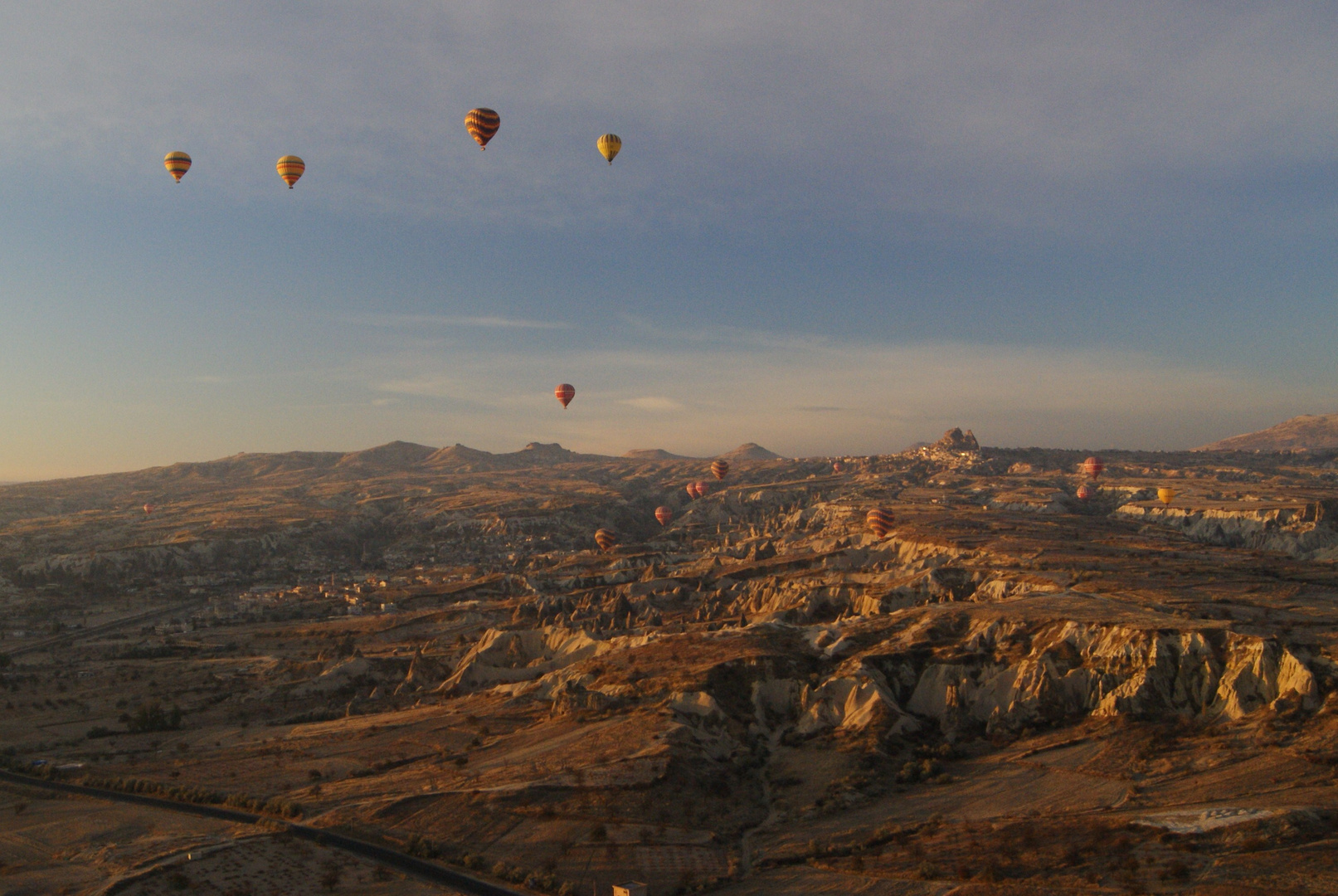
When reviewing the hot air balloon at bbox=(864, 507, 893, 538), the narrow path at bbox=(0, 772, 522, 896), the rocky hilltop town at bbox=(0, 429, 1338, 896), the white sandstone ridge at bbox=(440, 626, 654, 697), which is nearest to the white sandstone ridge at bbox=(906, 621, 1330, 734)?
the rocky hilltop town at bbox=(0, 429, 1338, 896)

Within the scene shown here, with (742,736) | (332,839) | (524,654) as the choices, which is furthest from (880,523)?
(332,839)

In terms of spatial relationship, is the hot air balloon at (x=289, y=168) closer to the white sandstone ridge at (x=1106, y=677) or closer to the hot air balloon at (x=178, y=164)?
the hot air balloon at (x=178, y=164)

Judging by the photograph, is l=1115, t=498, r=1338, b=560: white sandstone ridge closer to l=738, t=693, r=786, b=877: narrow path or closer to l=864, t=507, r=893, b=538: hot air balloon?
l=864, t=507, r=893, b=538: hot air balloon

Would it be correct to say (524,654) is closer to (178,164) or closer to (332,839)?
(332,839)

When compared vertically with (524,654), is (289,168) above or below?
above

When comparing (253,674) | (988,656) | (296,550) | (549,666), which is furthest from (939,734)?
(296,550)

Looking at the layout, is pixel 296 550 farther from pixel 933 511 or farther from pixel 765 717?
pixel 765 717
